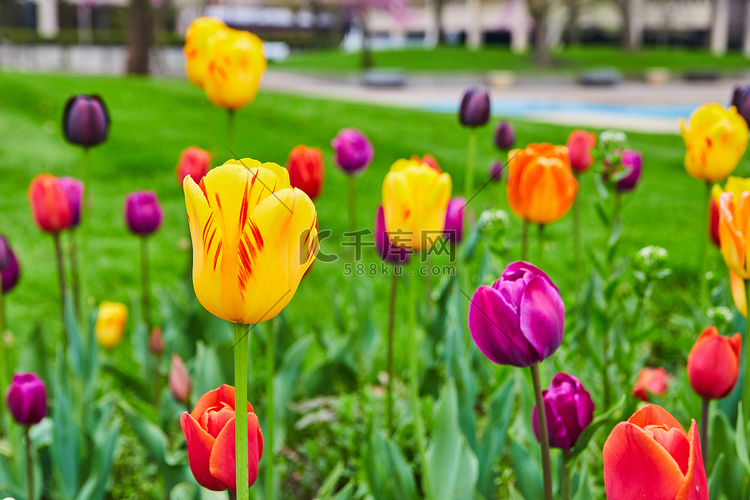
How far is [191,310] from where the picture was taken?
1.99 metres

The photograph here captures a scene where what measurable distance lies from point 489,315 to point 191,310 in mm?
1344

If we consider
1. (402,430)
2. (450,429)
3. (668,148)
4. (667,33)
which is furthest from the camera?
(667,33)

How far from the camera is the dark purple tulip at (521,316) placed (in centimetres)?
81

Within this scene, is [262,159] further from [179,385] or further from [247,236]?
[247,236]

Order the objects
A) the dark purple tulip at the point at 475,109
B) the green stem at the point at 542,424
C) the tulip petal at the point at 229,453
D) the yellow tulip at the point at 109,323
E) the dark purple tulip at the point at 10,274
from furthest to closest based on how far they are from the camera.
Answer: the yellow tulip at the point at 109,323
the dark purple tulip at the point at 475,109
the dark purple tulip at the point at 10,274
the green stem at the point at 542,424
the tulip petal at the point at 229,453

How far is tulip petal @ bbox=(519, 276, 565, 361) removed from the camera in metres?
0.80

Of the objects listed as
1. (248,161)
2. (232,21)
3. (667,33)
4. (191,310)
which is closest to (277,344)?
(191,310)

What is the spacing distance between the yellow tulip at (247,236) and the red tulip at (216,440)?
0.14m

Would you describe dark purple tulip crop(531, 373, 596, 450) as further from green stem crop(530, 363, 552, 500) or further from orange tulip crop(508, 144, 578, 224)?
orange tulip crop(508, 144, 578, 224)

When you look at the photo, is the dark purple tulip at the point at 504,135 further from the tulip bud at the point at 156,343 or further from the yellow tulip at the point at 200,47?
the tulip bud at the point at 156,343

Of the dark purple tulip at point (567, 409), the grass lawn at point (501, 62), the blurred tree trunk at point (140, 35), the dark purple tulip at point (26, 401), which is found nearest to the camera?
the dark purple tulip at point (567, 409)

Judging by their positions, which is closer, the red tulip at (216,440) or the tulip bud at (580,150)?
the red tulip at (216,440)

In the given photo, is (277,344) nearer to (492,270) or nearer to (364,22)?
(492,270)

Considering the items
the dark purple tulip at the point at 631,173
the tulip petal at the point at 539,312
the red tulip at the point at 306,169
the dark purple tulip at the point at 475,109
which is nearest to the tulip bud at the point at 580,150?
the dark purple tulip at the point at 631,173
